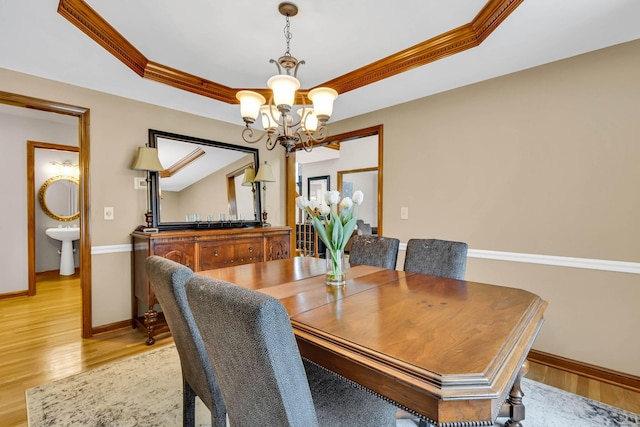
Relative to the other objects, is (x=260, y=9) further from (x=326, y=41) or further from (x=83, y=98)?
(x=83, y=98)

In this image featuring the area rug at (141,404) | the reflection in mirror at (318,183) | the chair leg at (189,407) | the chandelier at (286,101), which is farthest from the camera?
the reflection in mirror at (318,183)

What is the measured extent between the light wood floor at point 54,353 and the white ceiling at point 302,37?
2.31 m

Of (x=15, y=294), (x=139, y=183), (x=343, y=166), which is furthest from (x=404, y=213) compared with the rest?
(x=15, y=294)

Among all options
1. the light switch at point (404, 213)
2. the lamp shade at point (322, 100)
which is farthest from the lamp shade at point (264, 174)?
the lamp shade at point (322, 100)

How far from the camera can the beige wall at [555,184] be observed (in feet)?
6.54

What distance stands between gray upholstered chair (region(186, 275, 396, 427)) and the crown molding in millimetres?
2006

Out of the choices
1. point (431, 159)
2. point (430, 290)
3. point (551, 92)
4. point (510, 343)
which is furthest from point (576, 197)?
point (510, 343)

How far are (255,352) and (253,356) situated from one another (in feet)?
0.08

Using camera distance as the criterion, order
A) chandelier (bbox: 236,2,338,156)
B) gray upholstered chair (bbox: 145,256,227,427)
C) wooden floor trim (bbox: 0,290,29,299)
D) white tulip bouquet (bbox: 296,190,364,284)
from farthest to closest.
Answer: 1. wooden floor trim (bbox: 0,290,29,299)
2. chandelier (bbox: 236,2,338,156)
3. white tulip bouquet (bbox: 296,190,364,284)
4. gray upholstered chair (bbox: 145,256,227,427)

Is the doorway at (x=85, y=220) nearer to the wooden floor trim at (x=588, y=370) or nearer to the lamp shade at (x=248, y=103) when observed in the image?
the lamp shade at (x=248, y=103)

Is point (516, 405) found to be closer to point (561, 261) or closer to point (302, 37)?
point (561, 261)

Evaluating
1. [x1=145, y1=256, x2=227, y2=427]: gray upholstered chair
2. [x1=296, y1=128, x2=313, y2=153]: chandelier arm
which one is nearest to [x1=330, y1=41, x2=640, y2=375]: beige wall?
[x1=296, y1=128, x2=313, y2=153]: chandelier arm

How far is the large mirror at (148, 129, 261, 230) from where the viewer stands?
310 centimetres

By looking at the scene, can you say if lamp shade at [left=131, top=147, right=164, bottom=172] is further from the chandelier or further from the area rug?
the area rug
